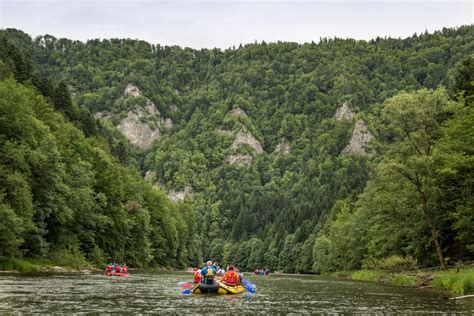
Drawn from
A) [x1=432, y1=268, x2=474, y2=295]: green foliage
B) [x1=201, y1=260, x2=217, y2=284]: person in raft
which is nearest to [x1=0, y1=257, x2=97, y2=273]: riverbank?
[x1=201, y1=260, x2=217, y2=284]: person in raft

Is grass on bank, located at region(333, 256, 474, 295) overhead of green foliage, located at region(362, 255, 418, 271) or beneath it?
beneath

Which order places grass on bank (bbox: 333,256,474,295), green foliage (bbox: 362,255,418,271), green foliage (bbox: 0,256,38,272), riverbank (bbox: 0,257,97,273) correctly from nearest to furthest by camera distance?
grass on bank (bbox: 333,256,474,295) < green foliage (bbox: 0,256,38,272) < riverbank (bbox: 0,257,97,273) < green foliage (bbox: 362,255,418,271)

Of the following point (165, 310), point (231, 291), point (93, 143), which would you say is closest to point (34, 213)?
point (231, 291)

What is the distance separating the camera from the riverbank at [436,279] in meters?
44.1

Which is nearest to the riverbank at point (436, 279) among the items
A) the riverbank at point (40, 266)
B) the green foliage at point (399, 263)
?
the green foliage at point (399, 263)

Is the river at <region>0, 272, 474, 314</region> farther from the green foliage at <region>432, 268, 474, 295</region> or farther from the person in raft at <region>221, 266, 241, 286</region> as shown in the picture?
the person in raft at <region>221, 266, 241, 286</region>

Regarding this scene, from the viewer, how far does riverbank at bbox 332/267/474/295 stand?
44062mm

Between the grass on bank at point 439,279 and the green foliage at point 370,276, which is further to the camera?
the green foliage at point 370,276

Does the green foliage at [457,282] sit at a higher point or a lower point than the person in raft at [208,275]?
lower

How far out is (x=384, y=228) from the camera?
71062mm

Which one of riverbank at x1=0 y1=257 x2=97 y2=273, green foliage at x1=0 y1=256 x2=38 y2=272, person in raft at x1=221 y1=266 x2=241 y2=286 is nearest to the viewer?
person in raft at x1=221 y1=266 x2=241 y2=286

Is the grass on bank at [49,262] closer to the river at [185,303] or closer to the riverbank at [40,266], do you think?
the riverbank at [40,266]

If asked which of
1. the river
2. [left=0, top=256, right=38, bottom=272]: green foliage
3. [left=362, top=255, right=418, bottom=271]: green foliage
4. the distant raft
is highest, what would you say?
[left=0, top=256, right=38, bottom=272]: green foliage

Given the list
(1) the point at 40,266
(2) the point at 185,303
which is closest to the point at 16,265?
(1) the point at 40,266
